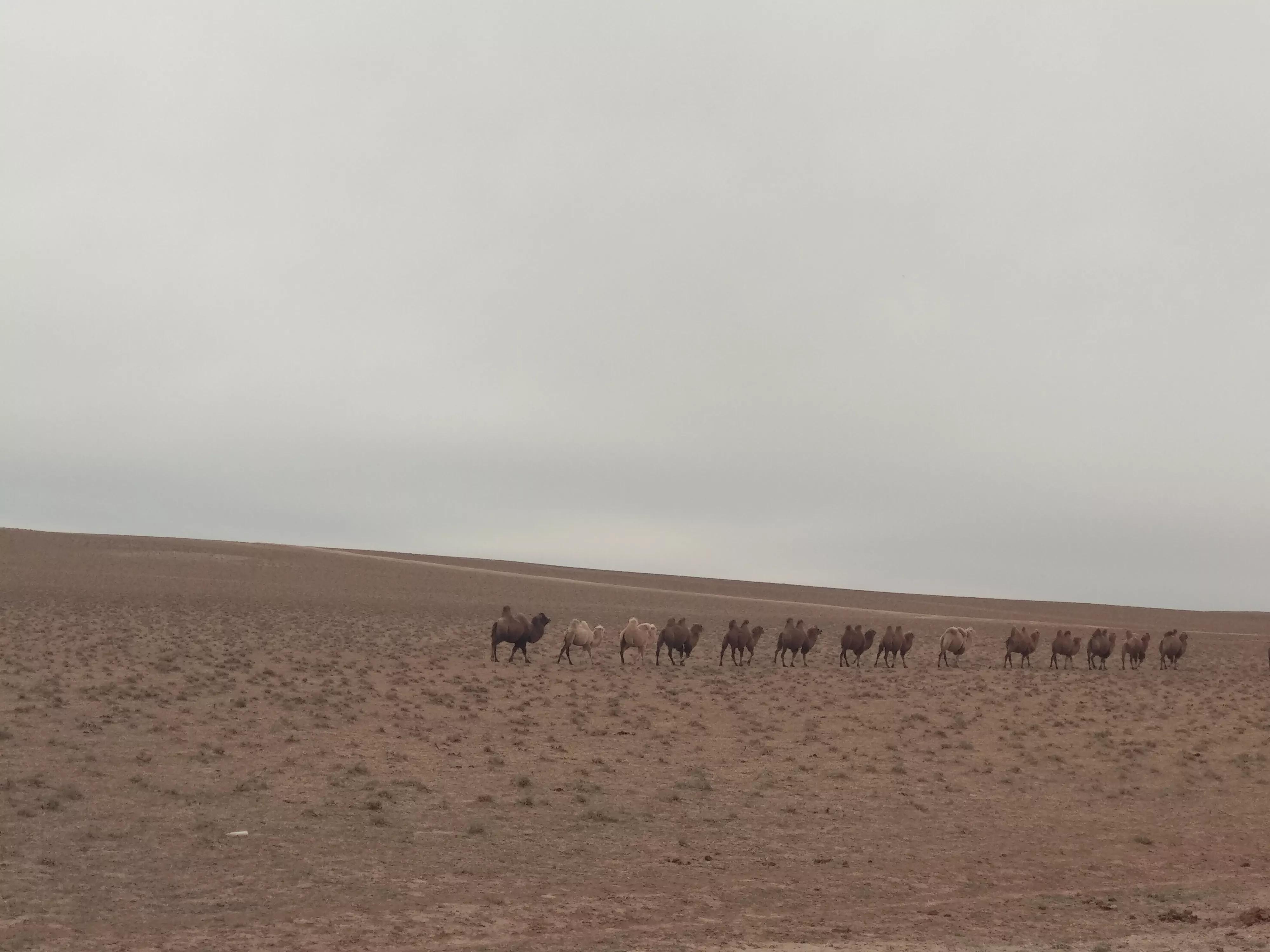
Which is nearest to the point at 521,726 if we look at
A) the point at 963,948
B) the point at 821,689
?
the point at 821,689

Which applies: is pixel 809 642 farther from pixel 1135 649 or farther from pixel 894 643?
pixel 1135 649

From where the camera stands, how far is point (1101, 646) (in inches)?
1682

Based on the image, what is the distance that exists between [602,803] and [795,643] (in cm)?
2277

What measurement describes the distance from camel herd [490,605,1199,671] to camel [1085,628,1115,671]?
0.13 ft

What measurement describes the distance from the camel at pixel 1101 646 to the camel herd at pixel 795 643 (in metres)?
0.04

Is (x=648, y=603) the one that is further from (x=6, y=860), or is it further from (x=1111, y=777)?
(x=6, y=860)

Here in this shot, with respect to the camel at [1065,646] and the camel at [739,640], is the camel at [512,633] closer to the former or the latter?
the camel at [739,640]

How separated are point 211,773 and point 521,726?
21.8ft

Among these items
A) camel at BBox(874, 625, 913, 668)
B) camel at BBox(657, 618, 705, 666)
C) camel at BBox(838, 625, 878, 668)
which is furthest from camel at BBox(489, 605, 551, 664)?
camel at BBox(874, 625, 913, 668)

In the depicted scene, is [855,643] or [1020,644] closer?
[855,643]

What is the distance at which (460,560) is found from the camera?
405 ft

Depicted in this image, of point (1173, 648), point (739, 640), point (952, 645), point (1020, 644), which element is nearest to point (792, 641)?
point (739, 640)

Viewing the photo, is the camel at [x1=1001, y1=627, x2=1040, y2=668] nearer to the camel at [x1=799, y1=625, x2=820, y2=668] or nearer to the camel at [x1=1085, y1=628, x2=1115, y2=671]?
the camel at [x1=1085, y1=628, x2=1115, y2=671]

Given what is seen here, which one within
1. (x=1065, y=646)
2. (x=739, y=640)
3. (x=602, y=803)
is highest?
(x=1065, y=646)
